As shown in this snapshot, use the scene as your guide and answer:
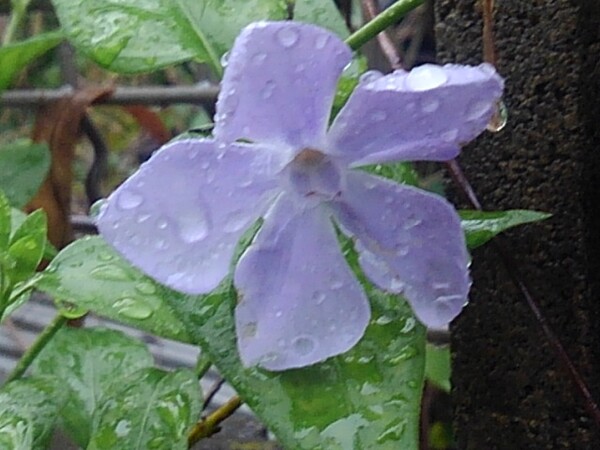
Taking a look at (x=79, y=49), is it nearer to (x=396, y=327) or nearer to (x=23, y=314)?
(x=396, y=327)

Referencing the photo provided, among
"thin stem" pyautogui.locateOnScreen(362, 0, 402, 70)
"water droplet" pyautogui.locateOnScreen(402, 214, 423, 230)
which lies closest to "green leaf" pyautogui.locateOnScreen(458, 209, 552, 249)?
"water droplet" pyautogui.locateOnScreen(402, 214, 423, 230)

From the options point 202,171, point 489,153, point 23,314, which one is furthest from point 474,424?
→ point 23,314

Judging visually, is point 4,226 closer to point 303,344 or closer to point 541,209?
point 303,344

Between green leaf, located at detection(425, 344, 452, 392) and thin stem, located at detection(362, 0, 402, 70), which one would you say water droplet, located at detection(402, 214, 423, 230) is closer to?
thin stem, located at detection(362, 0, 402, 70)

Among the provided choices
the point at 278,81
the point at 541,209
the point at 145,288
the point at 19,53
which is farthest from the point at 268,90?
the point at 19,53

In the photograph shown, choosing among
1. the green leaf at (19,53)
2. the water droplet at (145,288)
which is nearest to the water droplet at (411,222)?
the water droplet at (145,288)

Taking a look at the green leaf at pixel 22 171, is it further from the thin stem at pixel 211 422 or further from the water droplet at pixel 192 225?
the water droplet at pixel 192 225
